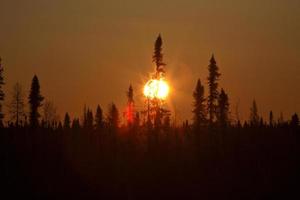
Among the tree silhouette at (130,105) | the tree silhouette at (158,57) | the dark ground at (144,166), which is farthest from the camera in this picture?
the tree silhouette at (130,105)

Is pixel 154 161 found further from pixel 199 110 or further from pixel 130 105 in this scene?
pixel 130 105

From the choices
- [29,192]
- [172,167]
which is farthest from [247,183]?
[29,192]

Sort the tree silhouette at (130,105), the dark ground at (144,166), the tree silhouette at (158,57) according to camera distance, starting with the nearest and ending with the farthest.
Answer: the dark ground at (144,166), the tree silhouette at (158,57), the tree silhouette at (130,105)

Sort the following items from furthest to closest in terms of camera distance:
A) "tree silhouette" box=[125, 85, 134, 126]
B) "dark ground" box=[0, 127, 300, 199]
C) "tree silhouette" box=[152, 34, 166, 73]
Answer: "tree silhouette" box=[125, 85, 134, 126] < "tree silhouette" box=[152, 34, 166, 73] < "dark ground" box=[0, 127, 300, 199]

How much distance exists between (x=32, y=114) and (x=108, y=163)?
25363mm

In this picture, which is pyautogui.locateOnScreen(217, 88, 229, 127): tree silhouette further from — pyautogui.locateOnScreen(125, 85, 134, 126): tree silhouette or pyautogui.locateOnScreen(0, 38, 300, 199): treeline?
pyautogui.locateOnScreen(125, 85, 134, 126): tree silhouette

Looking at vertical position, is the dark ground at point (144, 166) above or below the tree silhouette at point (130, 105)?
below

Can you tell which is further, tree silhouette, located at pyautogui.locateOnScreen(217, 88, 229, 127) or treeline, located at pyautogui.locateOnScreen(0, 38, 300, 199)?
tree silhouette, located at pyautogui.locateOnScreen(217, 88, 229, 127)

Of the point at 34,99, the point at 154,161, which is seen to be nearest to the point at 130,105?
the point at 34,99

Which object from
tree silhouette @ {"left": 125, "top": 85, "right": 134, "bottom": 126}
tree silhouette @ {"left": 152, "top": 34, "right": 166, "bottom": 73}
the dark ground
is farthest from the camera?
tree silhouette @ {"left": 125, "top": 85, "right": 134, "bottom": 126}

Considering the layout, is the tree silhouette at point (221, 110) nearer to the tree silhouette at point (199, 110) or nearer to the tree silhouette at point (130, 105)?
the tree silhouette at point (199, 110)

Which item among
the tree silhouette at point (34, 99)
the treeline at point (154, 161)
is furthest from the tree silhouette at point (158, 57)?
the tree silhouette at point (34, 99)

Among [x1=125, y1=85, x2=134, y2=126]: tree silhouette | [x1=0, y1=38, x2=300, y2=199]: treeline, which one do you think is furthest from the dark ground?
[x1=125, y1=85, x2=134, y2=126]: tree silhouette

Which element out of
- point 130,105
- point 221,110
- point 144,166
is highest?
point 130,105
